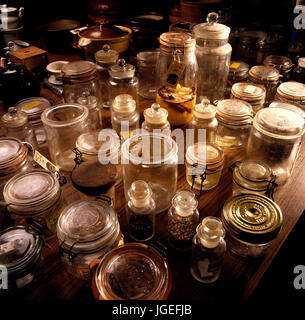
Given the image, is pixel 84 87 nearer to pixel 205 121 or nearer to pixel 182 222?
pixel 205 121

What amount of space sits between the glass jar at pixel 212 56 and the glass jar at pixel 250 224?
0.86 m

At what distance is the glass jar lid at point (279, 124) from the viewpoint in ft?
3.50

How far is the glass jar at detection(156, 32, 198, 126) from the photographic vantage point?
1.36m

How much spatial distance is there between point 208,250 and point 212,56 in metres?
1.09

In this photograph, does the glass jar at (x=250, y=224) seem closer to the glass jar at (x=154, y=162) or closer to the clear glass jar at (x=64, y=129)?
the glass jar at (x=154, y=162)

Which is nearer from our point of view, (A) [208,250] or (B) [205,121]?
(A) [208,250]

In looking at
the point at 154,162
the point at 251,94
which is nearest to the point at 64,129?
the point at 154,162

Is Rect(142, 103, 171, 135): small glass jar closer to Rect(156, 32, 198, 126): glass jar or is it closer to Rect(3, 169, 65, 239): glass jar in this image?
Rect(156, 32, 198, 126): glass jar

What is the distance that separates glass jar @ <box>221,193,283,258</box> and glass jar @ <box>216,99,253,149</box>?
461mm

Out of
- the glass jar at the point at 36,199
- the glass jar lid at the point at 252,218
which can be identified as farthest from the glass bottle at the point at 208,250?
the glass jar at the point at 36,199

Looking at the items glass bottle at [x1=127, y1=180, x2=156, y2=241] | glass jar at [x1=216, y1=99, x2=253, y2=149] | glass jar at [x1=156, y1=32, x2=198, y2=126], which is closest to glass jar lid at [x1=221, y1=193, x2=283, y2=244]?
glass bottle at [x1=127, y1=180, x2=156, y2=241]

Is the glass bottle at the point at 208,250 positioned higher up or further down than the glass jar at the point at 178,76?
further down

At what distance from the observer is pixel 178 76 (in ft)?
4.42
